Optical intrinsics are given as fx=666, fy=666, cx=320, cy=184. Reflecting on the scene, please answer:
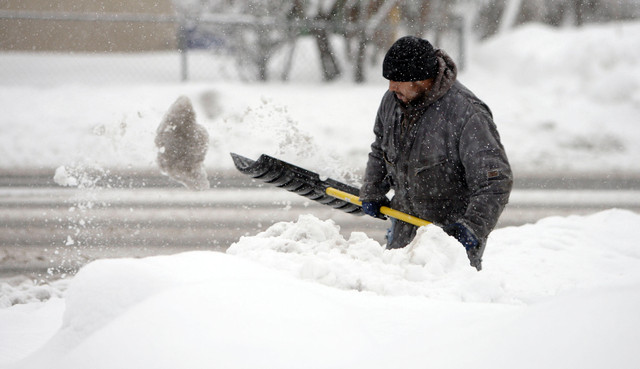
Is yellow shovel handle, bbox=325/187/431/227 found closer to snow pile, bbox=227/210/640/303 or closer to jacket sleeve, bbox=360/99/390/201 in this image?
jacket sleeve, bbox=360/99/390/201

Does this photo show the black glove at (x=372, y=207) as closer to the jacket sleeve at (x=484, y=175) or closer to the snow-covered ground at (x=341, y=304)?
the snow-covered ground at (x=341, y=304)

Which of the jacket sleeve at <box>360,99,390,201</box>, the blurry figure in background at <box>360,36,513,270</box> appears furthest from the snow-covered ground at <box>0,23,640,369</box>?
the jacket sleeve at <box>360,99,390,201</box>

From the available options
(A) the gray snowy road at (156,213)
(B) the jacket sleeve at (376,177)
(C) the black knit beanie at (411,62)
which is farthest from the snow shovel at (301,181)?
(A) the gray snowy road at (156,213)

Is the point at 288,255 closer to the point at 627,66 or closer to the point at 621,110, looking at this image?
the point at 621,110

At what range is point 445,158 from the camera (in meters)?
3.06

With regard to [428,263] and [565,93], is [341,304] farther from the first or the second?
[565,93]

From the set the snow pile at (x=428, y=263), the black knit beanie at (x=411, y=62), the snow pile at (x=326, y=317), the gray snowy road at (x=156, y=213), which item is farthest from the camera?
the gray snowy road at (x=156, y=213)

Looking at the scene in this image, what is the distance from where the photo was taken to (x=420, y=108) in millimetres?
3049

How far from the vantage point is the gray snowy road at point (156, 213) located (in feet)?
15.3

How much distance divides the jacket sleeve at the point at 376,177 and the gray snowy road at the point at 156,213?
1.71 m

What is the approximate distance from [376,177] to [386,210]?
0.67ft

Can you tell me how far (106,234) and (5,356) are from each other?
2.88 meters

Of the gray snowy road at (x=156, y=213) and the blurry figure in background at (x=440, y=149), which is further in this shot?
the gray snowy road at (x=156, y=213)

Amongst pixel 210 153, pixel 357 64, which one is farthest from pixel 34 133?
pixel 357 64
